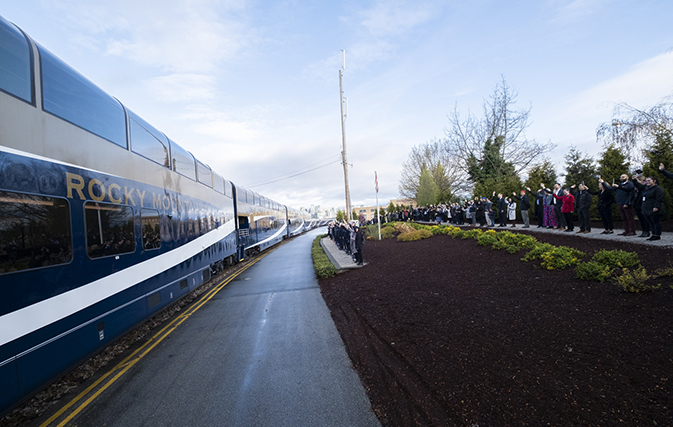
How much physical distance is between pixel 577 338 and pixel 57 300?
21.1ft

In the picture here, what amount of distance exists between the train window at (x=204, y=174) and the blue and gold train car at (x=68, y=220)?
2822 mm

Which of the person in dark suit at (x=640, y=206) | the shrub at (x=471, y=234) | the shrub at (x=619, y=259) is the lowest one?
the shrub at (x=619, y=259)

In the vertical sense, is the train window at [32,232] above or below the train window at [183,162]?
below

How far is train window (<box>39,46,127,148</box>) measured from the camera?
425 cm

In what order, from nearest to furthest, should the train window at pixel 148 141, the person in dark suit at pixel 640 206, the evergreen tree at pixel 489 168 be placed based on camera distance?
the train window at pixel 148 141
the person in dark suit at pixel 640 206
the evergreen tree at pixel 489 168

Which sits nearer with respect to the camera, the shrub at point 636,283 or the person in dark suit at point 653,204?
the shrub at point 636,283

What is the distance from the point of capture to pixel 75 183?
4.46 metres

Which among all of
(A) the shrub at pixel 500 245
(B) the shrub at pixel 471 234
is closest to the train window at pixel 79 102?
(A) the shrub at pixel 500 245

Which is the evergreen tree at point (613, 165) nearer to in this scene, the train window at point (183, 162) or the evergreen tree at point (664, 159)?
the evergreen tree at point (664, 159)

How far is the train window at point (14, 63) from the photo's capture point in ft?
11.7

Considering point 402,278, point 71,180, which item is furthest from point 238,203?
point 71,180

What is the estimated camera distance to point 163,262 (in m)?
6.88

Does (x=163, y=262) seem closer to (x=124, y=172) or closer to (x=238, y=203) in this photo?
(x=124, y=172)

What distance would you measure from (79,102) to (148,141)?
2216 mm
